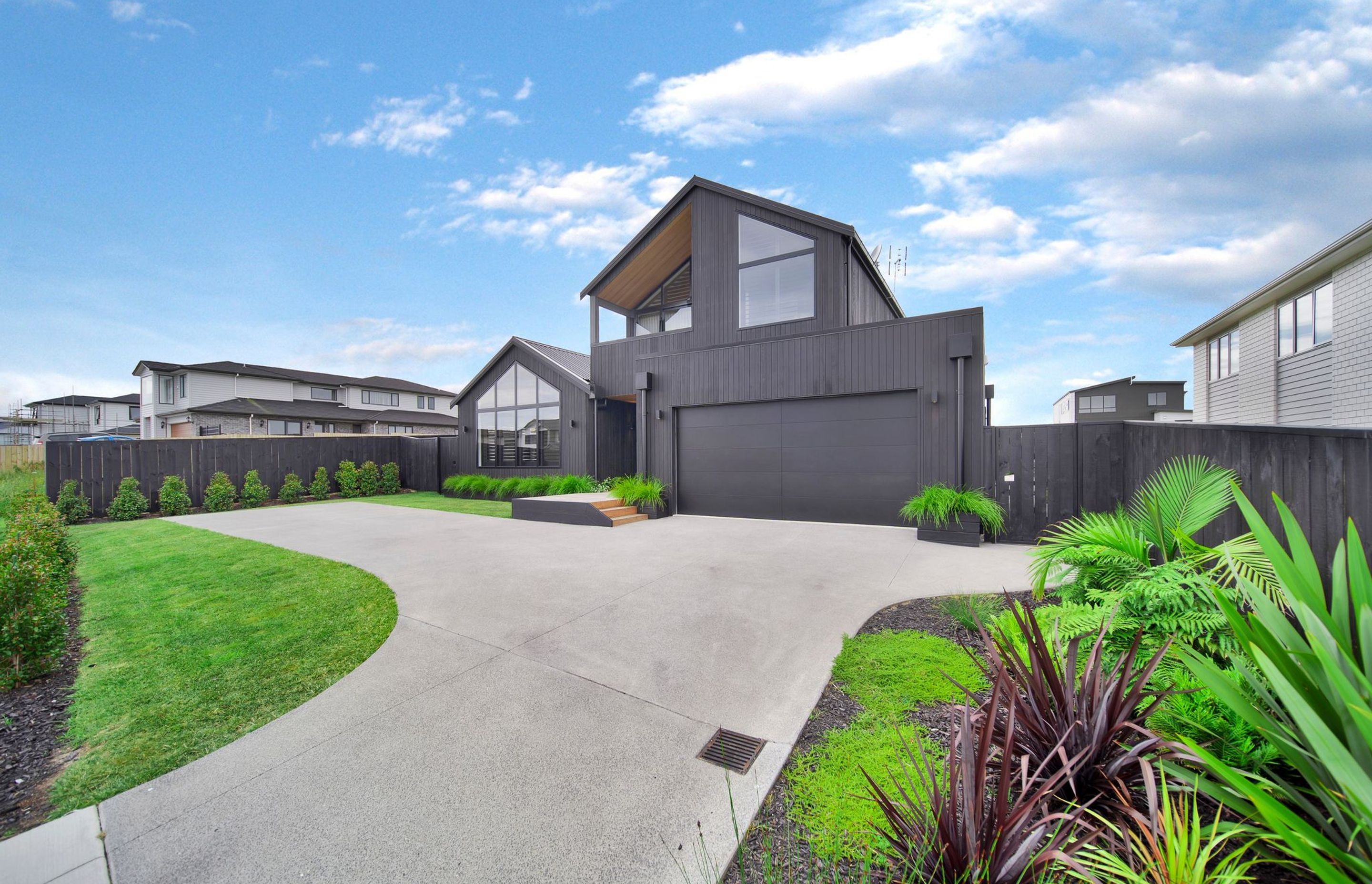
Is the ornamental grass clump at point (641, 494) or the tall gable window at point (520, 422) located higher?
the tall gable window at point (520, 422)

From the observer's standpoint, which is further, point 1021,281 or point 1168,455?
point 1021,281

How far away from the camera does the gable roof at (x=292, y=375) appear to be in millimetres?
23266

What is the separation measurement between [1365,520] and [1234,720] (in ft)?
7.31

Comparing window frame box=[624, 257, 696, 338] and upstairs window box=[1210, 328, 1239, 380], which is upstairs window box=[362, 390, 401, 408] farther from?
upstairs window box=[1210, 328, 1239, 380]

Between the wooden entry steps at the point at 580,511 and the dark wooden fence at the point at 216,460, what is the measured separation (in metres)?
8.47

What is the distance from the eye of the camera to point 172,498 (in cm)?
1173

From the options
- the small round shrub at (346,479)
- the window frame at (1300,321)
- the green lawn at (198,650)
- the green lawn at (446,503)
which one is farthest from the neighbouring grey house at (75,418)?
the window frame at (1300,321)

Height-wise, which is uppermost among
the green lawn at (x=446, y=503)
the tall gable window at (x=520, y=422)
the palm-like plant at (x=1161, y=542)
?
the tall gable window at (x=520, y=422)

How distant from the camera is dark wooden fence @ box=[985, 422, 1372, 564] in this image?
2.88 m

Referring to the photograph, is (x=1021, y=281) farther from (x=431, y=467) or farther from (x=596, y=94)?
(x=431, y=467)

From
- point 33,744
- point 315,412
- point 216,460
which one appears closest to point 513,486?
point 216,460

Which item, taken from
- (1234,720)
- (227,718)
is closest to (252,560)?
(227,718)

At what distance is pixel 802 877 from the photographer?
1.49 m

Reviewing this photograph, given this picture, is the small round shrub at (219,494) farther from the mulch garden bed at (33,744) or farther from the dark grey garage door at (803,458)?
the dark grey garage door at (803,458)
